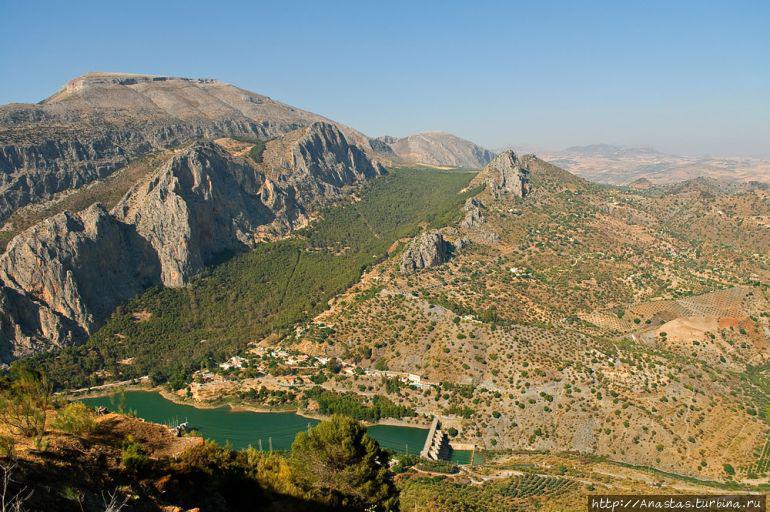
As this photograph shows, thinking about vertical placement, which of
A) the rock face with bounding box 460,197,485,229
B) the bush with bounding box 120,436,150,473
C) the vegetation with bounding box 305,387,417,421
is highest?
the rock face with bounding box 460,197,485,229

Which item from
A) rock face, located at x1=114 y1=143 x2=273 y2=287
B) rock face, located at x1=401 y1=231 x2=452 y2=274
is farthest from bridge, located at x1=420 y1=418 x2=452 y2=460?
rock face, located at x1=114 y1=143 x2=273 y2=287

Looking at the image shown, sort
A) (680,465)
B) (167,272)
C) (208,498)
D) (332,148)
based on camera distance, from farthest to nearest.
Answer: (332,148), (167,272), (680,465), (208,498)

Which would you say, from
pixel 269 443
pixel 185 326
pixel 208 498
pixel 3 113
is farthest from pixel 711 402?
pixel 3 113

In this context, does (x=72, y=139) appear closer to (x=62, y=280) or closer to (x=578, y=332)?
(x=62, y=280)

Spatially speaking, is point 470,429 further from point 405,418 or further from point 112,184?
point 112,184

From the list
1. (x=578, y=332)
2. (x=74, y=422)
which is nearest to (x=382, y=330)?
(x=578, y=332)

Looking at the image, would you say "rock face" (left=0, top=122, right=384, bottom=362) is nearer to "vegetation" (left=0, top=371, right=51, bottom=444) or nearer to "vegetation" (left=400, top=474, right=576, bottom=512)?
"vegetation" (left=0, top=371, right=51, bottom=444)
